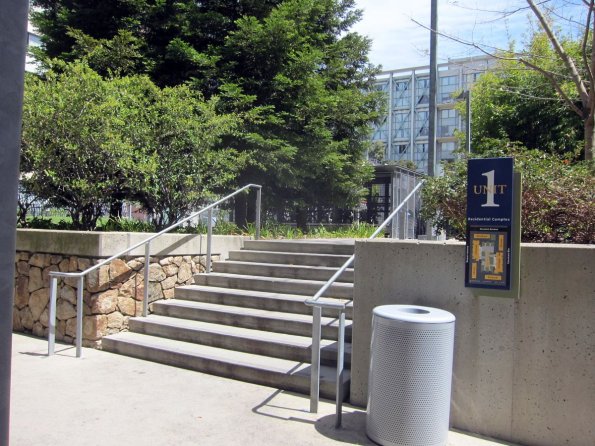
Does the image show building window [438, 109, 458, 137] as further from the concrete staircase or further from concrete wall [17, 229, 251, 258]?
concrete wall [17, 229, 251, 258]

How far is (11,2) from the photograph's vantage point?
67.5 inches

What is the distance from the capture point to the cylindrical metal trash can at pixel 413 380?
357cm

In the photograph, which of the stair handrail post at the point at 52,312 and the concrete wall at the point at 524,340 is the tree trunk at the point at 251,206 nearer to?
the stair handrail post at the point at 52,312

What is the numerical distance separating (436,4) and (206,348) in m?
7.30

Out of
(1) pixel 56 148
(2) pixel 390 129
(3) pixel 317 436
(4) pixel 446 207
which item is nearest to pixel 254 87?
(1) pixel 56 148

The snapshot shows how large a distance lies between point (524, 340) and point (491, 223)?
93 cm

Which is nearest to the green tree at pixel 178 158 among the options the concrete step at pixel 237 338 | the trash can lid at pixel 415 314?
the concrete step at pixel 237 338

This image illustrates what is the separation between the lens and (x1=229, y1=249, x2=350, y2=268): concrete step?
6.97 meters

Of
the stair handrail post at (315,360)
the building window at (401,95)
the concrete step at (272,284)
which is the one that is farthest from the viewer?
the building window at (401,95)

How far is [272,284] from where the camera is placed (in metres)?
6.74

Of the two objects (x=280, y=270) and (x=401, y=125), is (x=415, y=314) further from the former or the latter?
(x=401, y=125)

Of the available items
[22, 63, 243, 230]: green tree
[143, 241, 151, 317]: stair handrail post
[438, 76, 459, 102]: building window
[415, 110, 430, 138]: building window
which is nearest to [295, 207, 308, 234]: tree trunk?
[22, 63, 243, 230]: green tree

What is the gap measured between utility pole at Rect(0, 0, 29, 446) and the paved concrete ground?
7.61 ft

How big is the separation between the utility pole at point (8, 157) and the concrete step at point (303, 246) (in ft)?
18.5
